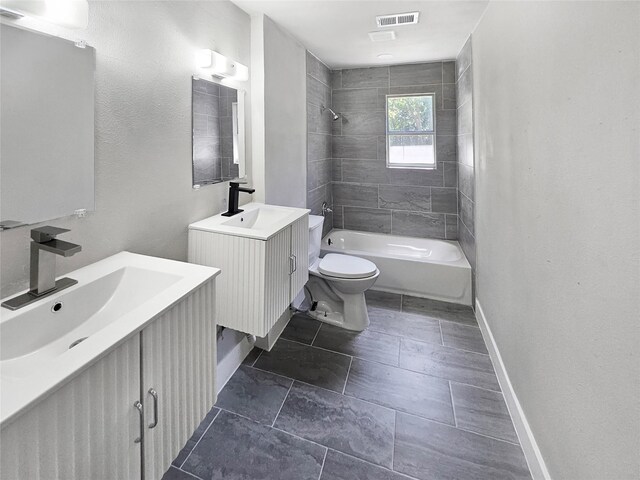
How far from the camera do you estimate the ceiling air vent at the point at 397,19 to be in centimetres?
237

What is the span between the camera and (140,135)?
4.81 ft

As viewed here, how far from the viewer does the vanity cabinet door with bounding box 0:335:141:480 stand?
2.08ft

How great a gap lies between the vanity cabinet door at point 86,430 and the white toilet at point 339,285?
1.84 metres

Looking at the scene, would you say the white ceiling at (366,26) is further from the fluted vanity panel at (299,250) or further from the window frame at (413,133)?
the fluted vanity panel at (299,250)

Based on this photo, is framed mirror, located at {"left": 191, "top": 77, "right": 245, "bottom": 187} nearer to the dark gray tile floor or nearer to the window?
the dark gray tile floor

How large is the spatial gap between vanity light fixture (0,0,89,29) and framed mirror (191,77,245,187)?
68 centimetres

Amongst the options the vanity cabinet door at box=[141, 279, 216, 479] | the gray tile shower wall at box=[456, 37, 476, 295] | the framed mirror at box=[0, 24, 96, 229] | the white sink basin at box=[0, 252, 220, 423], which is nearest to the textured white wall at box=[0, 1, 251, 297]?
the framed mirror at box=[0, 24, 96, 229]

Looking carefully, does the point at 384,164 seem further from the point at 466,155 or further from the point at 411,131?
the point at 466,155

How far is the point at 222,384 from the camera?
201cm

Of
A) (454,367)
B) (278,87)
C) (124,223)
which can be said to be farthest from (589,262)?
(278,87)

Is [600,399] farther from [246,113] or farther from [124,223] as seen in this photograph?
[246,113]

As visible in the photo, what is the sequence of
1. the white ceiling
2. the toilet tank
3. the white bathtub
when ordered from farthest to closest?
the white bathtub → the toilet tank → the white ceiling

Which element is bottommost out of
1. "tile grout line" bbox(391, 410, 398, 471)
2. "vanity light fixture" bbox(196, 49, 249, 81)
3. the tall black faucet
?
"tile grout line" bbox(391, 410, 398, 471)

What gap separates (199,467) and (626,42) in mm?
2145
